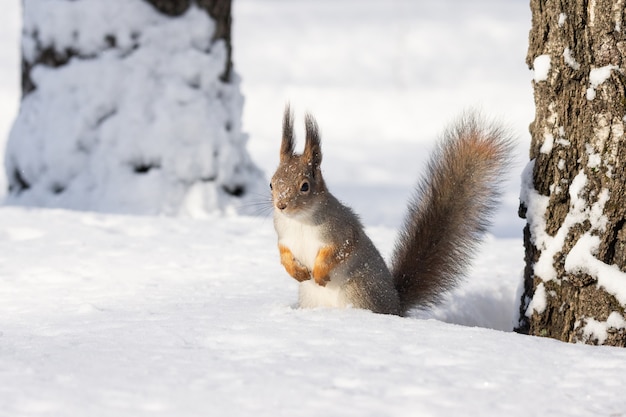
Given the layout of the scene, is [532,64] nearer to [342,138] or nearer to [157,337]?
[157,337]

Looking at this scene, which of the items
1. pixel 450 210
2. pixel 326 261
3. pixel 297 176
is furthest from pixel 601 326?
pixel 297 176

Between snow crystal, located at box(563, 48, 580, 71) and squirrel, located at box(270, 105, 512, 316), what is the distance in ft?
1.03

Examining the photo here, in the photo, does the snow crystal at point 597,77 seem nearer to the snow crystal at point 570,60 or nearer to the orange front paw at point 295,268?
the snow crystal at point 570,60

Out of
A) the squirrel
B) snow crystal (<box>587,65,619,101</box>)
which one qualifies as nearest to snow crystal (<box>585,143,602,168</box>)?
snow crystal (<box>587,65,619,101</box>)

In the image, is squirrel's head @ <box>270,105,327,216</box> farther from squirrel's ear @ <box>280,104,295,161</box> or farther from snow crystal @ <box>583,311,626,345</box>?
snow crystal @ <box>583,311,626,345</box>

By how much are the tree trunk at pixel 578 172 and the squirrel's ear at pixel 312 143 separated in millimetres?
542

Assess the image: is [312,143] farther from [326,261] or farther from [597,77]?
[597,77]

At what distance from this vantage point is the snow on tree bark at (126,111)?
4.49 metres

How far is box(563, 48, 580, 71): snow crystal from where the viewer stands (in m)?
2.35

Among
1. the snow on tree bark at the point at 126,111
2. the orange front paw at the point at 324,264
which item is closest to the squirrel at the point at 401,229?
the orange front paw at the point at 324,264

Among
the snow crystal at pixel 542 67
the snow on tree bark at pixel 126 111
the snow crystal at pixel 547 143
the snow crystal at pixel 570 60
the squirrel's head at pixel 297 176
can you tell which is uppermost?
the snow crystal at pixel 570 60

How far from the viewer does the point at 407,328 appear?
2096mm

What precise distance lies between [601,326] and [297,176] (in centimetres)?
83

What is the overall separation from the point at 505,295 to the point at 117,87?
2215mm
